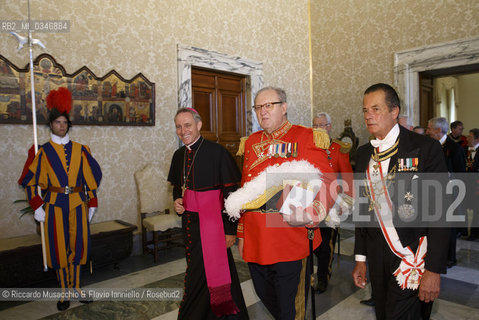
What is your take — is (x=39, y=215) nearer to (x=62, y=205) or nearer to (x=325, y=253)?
(x=62, y=205)

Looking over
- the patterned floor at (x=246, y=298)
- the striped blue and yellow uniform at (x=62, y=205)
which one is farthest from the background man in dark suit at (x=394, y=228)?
the striped blue and yellow uniform at (x=62, y=205)

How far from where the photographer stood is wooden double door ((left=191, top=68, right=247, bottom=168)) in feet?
19.6

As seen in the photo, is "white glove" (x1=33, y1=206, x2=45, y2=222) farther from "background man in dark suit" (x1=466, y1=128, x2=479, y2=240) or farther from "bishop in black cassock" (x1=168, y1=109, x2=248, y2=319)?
"background man in dark suit" (x1=466, y1=128, x2=479, y2=240)

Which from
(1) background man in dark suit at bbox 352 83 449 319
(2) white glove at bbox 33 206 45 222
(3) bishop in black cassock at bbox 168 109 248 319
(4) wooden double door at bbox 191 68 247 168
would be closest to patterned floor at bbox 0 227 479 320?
(3) bishop in black cassock at bbox 168 109 248 319

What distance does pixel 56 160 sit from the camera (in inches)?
127

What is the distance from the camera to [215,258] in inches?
96.9

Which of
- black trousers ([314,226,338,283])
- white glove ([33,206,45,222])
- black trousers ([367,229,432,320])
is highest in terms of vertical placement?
white glove ([33,206,45,222])

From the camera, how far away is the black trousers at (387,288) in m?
1.71

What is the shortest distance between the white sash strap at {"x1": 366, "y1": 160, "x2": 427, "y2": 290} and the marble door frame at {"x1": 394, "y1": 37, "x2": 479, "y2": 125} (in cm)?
535

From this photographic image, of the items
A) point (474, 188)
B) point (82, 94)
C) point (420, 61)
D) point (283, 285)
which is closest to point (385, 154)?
point (283, 285)

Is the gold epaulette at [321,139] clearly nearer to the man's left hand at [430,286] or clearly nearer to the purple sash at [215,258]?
the man's left hand at [430,286]

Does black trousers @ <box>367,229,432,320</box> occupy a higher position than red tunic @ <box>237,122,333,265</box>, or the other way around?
red tunic @ <box>237,122,333,265</box>

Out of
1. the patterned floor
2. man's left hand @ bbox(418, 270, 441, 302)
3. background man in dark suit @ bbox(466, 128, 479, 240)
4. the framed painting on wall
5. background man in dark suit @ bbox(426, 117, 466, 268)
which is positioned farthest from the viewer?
background man in dark suit @ bbox(466, 128, 479, 240)

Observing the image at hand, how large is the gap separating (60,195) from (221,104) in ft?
12.1
